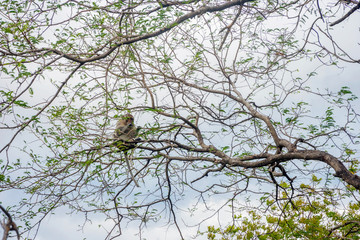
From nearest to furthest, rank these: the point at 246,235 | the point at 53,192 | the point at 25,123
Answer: the point at 25,123, the point at 53,192, the point at 246,235

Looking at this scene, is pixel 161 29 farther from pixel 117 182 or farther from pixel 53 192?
pixel 53 192

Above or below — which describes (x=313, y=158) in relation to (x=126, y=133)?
below

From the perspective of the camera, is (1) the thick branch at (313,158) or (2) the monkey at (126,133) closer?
(1) the thick branch at (313,158)

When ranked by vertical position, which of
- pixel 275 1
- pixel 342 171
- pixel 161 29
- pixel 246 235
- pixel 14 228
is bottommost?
pixel 14 228

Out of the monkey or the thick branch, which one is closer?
the thick branch

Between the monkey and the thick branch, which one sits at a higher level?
the monkey

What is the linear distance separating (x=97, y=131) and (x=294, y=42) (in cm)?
367

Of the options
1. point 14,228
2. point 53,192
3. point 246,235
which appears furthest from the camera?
point 246,235

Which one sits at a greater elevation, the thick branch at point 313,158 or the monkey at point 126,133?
the monkey at point 126,133

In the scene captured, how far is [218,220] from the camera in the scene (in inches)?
243

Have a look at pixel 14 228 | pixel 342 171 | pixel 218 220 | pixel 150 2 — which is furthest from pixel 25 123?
pixel 342 171

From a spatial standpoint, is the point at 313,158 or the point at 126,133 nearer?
the point at 313,158

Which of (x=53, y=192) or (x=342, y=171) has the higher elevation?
(x=53, y=192)

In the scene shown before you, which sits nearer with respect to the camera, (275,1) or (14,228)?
(14,228)
